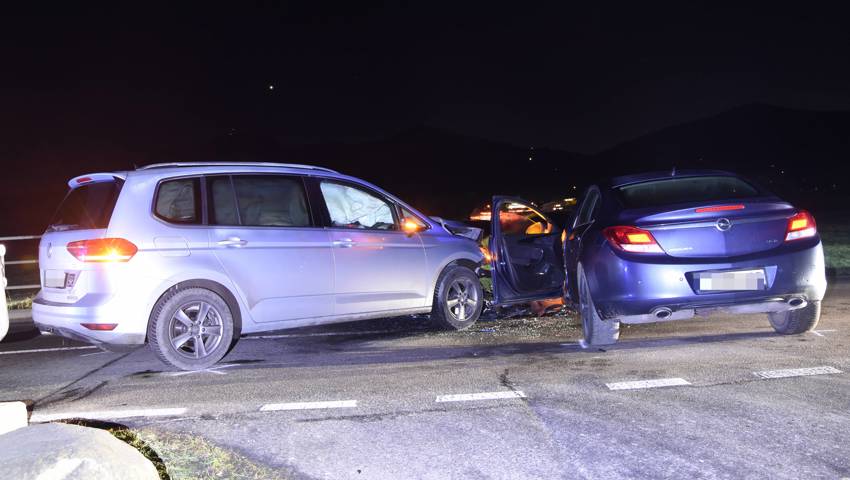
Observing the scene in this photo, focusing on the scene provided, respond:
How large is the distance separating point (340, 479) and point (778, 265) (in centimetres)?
429

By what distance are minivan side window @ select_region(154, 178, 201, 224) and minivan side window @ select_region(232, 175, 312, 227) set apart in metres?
0.20

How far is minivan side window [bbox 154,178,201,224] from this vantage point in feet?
20.6

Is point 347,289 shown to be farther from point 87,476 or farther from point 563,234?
point 87,476

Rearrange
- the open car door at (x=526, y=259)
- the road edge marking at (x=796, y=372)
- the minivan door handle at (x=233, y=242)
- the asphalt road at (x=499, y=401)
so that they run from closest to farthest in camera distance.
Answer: the asphalt road at (x=499, y=401) < the road edge marking at (x=796, y=372) < the minivan door handle at (x=233, y=242) < the open car door at (x=526, y=259)

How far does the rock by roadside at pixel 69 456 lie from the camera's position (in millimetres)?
2729

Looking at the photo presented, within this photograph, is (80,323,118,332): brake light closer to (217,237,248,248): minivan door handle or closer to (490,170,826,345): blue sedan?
(217,237,248,248): minivan door handle

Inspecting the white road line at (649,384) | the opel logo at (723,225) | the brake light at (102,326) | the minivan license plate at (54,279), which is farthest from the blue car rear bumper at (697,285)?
the minivan license plate at (54,279)

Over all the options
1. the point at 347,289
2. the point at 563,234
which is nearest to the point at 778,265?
the point at 563,234

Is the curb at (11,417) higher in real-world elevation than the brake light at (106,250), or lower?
lower

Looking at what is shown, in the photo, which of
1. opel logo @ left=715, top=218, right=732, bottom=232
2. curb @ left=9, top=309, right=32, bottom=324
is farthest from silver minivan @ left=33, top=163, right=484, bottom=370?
curb @ left=9, top=309, right=32, bottom=324

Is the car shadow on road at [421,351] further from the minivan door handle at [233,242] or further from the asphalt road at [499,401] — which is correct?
the minivan door handle at [233,242]

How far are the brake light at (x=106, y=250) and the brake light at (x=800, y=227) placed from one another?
18.2 feet

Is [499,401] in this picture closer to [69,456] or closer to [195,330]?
[69,456]

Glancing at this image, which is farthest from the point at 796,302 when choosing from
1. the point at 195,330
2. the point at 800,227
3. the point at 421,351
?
the point at 195,330
